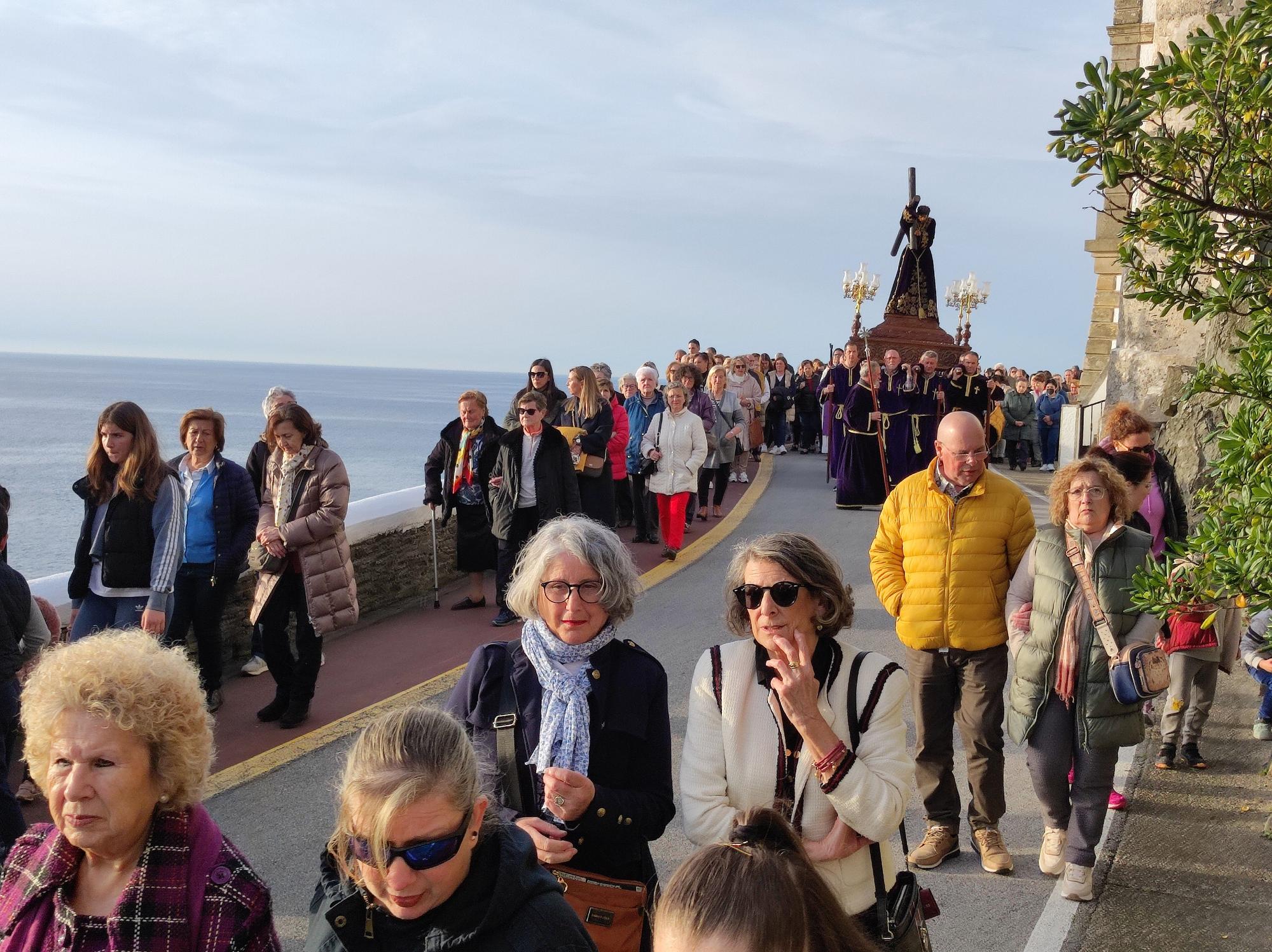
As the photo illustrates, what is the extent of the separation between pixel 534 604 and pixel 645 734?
1.65 feet

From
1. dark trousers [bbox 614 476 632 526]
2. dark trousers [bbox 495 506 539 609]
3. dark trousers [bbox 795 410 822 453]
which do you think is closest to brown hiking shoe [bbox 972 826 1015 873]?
dark trousers [bbox 495 506 539 609]

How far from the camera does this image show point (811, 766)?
316 cm

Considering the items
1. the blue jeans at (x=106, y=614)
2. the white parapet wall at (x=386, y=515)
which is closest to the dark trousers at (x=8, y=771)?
the blue jeans at (x=106, y=614)

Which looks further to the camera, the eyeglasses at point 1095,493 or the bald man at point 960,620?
the bald man at point 960,620

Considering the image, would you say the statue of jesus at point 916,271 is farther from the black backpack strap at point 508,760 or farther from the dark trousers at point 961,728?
the black backpack strap at point 508,760

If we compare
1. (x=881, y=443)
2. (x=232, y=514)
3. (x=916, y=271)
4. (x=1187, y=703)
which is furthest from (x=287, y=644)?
(x=916, y=271)

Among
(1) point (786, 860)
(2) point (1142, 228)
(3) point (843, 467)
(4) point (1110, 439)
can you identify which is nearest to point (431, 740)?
(1) point (786, 860)

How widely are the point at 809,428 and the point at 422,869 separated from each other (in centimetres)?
2112

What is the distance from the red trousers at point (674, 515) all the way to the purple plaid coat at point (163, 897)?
9070 millimetres

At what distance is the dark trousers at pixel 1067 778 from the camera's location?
4.77 m

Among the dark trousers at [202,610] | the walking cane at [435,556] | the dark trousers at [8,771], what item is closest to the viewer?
the dark trousers at [8,771]

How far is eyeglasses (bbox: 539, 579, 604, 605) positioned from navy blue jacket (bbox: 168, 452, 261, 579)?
4071 millimetres

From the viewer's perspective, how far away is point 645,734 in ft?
10.9

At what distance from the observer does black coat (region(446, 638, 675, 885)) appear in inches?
126
